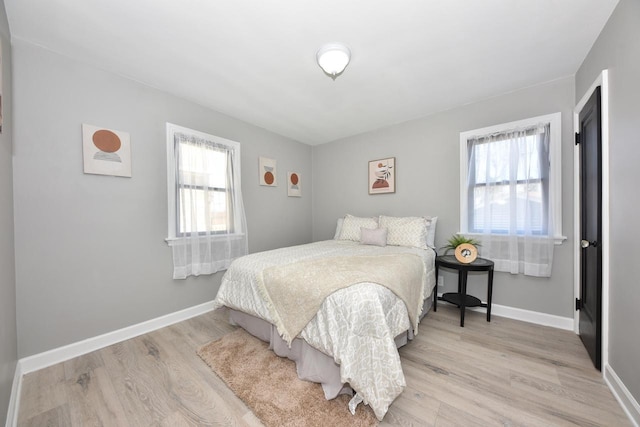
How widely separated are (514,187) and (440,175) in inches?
31.2

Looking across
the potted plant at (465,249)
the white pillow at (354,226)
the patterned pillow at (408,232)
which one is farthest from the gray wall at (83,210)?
the potted plant at (465,249)

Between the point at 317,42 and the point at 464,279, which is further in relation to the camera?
the point at 464,279

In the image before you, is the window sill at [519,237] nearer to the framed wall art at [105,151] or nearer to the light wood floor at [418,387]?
the light wood floor at [418,387]

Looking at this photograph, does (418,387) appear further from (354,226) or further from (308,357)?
(354,226)

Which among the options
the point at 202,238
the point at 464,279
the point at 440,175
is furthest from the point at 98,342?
the point at 440,175

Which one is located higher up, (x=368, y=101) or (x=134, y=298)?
(x=368, y=101)

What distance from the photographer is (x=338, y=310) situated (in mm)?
1475

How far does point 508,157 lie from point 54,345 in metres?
4.56

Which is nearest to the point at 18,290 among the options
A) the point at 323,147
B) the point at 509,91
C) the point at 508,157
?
the point at 323,147

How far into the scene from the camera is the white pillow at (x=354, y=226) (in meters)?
3.34

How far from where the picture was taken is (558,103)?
2379 mm

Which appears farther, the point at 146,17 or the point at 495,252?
the point at 495,252

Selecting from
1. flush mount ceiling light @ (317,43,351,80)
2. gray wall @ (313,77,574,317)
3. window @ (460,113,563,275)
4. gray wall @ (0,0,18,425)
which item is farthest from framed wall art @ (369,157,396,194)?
gray wall @ (0,0,18,425)

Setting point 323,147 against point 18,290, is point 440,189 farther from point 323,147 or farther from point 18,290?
point 18,290
